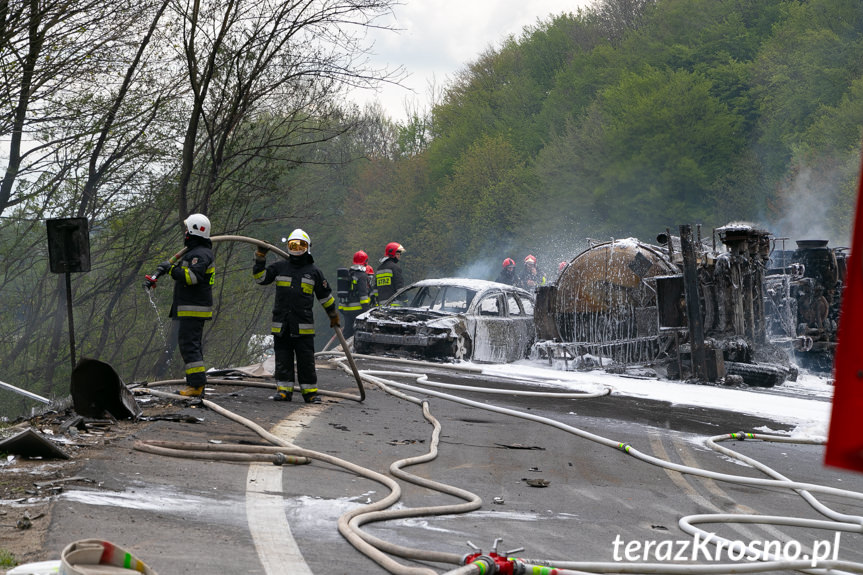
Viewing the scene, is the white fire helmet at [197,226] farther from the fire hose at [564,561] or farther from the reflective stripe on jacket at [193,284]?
the fire hose at [564,561]

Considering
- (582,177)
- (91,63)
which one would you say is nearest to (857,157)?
(582,177)

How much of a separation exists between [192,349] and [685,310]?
8990mm

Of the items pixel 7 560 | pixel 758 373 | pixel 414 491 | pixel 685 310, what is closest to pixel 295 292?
pixel 414 491

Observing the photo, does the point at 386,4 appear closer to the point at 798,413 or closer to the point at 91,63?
the point at 91,63

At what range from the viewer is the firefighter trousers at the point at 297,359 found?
11156 mm

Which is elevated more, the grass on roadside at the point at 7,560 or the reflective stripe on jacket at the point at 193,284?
the reflective stripe on jacket at the point at 193,284

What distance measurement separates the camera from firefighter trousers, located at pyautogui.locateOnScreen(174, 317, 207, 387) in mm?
10469

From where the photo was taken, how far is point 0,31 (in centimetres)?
1308

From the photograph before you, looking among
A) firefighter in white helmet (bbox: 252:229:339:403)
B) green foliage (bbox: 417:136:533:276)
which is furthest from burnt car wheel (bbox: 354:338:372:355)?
green foliage (bbox: 417:136:533:276)

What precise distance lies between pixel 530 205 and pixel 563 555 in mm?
52013

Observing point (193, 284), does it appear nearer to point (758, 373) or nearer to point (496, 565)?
point (496, 565)

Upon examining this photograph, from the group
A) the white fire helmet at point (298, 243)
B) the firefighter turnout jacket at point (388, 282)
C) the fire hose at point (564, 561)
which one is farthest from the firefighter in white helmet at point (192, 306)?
the firefighter turnout jacket at point (388, 282)

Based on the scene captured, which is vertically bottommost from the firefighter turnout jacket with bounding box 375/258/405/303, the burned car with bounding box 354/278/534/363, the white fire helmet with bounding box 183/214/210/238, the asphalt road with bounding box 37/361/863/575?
the asphalt road with bounding box 37/361/863/575

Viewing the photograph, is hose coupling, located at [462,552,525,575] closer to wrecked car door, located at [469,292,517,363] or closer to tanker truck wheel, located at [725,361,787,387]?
tanker truck wheel, located at [725,361,787,387]
